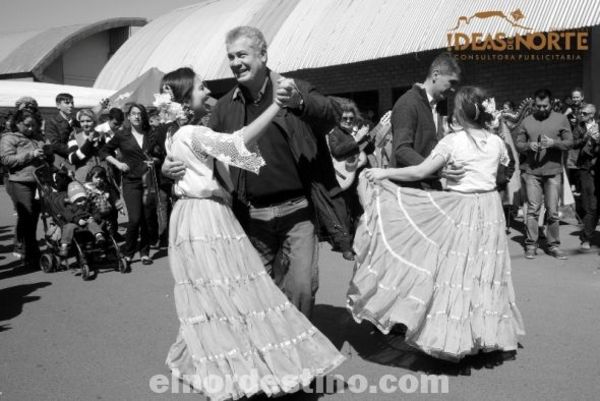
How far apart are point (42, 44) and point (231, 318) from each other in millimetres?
33613

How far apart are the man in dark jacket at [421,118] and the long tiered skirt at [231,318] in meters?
1.49

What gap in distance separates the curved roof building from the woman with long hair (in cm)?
2557

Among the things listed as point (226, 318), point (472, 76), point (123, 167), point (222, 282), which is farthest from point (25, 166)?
point (472, 76)

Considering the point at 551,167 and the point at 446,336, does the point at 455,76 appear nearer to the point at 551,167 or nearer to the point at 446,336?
the point at 446,336

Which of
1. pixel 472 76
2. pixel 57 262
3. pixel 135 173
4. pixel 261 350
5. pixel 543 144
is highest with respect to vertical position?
pixel 472 76

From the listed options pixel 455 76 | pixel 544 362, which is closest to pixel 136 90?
pixel 455 76

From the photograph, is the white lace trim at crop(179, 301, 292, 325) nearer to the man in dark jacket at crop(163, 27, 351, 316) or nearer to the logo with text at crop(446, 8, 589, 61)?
the man in dark jacket at crop(163, 27, 351, 316)

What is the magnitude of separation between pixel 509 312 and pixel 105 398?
2.94 m

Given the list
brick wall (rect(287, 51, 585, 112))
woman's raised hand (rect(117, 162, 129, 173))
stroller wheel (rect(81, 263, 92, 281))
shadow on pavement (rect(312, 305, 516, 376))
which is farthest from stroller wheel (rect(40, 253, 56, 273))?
brick wall (rect(287, 51, 585, 112))

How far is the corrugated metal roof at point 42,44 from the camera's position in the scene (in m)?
31.7

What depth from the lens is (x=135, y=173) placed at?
8438mm

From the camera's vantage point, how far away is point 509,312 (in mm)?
4535

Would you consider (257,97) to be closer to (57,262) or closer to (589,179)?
(57,262)

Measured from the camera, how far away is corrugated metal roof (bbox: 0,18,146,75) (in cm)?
3170
